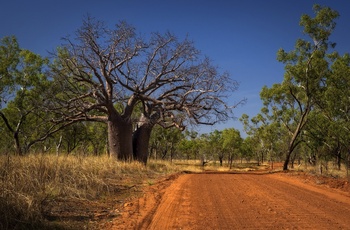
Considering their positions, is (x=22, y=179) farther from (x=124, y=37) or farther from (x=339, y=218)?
(x=124, y=37)

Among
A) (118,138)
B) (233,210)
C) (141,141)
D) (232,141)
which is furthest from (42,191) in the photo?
(232,141)

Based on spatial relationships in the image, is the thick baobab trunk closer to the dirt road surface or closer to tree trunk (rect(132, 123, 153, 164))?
tree trunk (rect(132, 123, 153, 164))

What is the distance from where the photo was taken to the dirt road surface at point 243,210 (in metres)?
5.21

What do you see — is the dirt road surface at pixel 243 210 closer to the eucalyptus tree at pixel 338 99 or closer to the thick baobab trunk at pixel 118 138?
the thick baobab trunk at pixel 118 138

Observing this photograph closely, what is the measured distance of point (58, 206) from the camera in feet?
19.1

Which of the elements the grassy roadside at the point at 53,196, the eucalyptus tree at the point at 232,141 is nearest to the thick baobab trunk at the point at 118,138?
the grassy roadside at the point at 53,196

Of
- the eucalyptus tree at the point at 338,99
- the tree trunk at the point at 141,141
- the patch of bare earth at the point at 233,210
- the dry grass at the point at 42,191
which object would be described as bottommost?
the patch of bare earth at the point at 233,210

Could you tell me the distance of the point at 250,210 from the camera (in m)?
6.29

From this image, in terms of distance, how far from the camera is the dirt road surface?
5.21m

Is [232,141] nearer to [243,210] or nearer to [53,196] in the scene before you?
[243,210]

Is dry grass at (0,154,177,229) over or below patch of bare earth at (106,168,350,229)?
over

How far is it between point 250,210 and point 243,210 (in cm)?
14

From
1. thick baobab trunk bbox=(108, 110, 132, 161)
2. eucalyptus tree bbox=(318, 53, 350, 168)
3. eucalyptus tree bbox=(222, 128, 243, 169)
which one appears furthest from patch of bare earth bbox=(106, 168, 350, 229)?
eucalyptus tree bbox=(222, 128, 243, 169)

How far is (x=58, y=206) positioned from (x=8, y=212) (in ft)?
4.41
